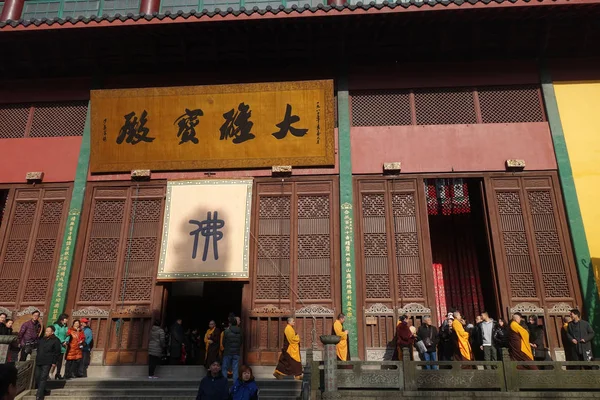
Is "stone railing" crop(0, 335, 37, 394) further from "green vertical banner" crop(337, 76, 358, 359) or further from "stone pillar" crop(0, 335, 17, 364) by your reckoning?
"green vertical banner" crop(337, 76, 358, 359)

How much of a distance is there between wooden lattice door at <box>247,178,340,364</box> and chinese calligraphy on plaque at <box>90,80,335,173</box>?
795 mm

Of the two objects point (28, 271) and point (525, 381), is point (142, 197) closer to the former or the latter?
point (28, 271)

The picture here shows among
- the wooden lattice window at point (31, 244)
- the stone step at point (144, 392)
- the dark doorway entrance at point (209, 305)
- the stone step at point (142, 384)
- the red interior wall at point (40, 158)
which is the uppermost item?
the red interior wall at point (40, 158)

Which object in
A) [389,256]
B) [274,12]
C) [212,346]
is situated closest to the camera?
[212,346]

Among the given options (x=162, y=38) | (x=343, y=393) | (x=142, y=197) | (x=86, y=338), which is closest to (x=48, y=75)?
(x=162, y=38)

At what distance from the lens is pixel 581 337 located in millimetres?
8219

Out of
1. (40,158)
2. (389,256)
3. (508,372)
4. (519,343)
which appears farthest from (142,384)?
(519,343)

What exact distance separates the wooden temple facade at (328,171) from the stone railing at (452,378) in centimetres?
223

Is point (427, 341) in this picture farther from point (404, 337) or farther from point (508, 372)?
point (508, 372)

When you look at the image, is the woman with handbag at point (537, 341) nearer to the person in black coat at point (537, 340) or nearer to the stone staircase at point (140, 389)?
the person in black coat at point (537, 340)

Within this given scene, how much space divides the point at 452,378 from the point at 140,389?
5.16 m

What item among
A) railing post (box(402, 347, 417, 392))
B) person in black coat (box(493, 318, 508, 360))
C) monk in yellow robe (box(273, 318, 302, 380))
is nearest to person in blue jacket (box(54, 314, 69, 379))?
monk in yellow robe (box(273, 318, 302, 380))

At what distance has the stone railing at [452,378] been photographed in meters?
6.77

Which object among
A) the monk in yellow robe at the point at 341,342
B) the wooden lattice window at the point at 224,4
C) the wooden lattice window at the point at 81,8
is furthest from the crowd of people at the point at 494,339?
the wooden lattice window at the point at 81,8
